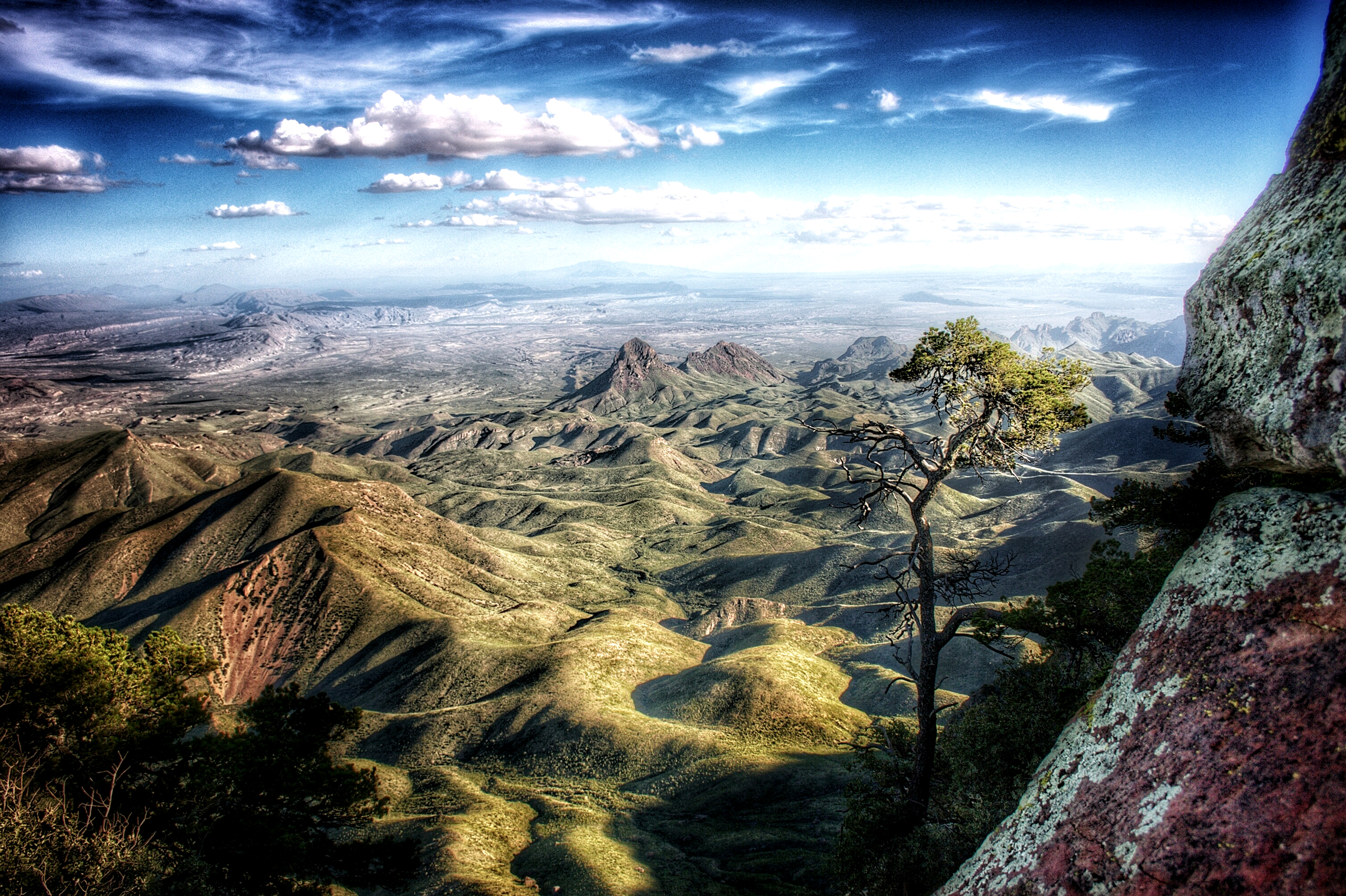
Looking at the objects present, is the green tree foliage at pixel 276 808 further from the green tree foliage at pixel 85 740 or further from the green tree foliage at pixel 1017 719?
the green tree foliage at pixel 1017 719

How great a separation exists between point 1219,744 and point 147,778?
38.2 m

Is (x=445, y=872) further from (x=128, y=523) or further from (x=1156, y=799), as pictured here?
(x=128, y=523)

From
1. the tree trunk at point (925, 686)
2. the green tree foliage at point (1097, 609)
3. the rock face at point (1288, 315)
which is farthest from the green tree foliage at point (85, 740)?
the rock face at point (1288, 315)

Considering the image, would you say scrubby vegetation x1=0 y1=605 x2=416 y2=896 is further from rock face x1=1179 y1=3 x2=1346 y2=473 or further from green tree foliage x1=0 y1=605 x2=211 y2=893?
rock face x1=1179 y1=3 x2=1346 y2=473

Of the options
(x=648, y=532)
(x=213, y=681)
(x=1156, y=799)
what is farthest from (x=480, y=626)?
(x=1156, y=799)

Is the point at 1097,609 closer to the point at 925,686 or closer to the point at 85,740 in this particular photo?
the point at 925,686

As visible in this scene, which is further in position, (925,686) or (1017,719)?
(1017,719)

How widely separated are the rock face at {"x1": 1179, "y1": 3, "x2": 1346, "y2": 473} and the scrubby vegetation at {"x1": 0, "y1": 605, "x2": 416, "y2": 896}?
3325cm

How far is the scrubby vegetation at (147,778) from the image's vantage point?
67.4ft

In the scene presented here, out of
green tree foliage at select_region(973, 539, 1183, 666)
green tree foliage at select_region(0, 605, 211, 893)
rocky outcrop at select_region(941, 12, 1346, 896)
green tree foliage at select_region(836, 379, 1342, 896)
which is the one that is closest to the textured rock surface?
rocky outcrop at select_region(941, 12, 1346, 896)

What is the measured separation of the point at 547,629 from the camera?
103 meters

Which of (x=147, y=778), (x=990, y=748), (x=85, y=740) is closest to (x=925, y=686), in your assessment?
(x=990, y=748)

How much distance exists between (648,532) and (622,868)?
463ft

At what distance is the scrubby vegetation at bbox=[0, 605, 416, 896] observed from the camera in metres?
20.5
